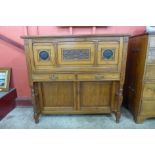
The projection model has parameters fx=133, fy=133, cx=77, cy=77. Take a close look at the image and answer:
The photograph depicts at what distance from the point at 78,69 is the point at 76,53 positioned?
193 millimetres

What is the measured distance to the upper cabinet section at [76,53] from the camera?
1528 mm

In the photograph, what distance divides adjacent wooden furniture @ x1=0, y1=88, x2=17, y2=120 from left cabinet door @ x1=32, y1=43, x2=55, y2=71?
0.81 m

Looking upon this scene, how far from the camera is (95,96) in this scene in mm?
1865

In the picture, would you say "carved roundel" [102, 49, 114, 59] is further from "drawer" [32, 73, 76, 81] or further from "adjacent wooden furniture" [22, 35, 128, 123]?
"drawer" [32, 73, 76, 81]

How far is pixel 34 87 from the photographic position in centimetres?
177

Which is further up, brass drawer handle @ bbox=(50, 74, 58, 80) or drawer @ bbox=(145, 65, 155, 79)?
drawer @ bbox=(145, 65, 155, 79)

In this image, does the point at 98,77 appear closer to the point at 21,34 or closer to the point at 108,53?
the point at 108,53

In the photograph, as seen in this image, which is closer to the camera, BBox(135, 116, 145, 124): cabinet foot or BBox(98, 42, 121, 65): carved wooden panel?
BBox(98, 42, 121, 65): carved wooden panel

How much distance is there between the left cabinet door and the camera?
1552 mm

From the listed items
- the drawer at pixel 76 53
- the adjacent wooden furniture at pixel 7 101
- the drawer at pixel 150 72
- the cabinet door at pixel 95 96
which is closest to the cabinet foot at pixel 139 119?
the cabinet door at pixel 95 96

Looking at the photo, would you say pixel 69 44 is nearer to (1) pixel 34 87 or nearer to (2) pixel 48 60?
(2) pixel 48 60

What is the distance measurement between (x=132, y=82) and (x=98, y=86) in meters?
0.53

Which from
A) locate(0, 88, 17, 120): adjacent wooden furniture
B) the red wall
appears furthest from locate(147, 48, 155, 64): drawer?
locate(0, 88, 17, 120): adjacent wooden furniture

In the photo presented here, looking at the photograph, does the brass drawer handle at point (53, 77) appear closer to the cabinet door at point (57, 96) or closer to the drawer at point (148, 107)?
the cabinet door at point (57, 96)
